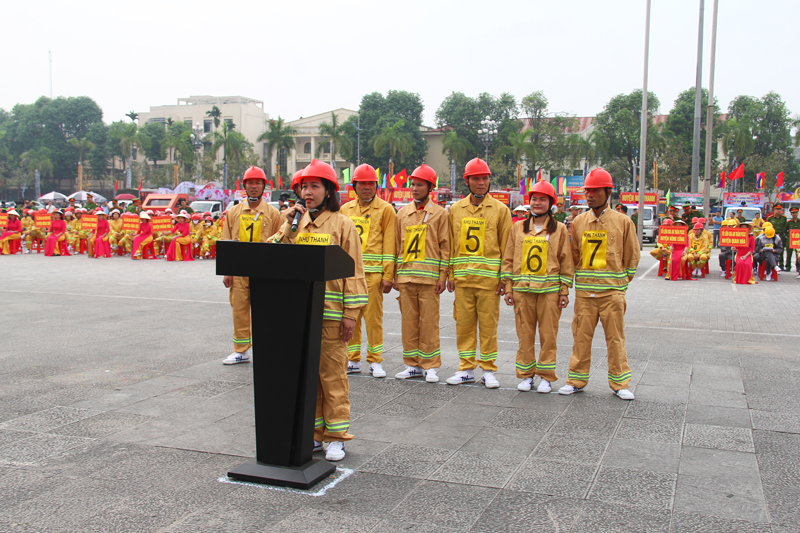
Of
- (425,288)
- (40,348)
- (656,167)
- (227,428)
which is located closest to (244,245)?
(227,428)

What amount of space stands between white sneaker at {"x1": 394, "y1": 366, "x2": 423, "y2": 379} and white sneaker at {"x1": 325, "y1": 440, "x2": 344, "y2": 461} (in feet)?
7.18

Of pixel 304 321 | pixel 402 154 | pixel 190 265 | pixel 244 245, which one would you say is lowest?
pixel 190 265

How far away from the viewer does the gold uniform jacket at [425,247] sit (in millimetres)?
6242

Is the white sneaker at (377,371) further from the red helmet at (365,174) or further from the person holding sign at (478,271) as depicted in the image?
the red helmet at (365,174)

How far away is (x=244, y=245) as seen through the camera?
3531 millimetres

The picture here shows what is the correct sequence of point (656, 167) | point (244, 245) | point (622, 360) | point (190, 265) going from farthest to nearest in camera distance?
1. point (656, 167)
2. point (190, 265)
3. point (622, 360)
4. point (244, 245)

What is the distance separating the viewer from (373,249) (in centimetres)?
648

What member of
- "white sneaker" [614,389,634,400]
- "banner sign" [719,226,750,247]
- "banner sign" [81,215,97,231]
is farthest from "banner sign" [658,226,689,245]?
"banner sign" [81,215,97,231]

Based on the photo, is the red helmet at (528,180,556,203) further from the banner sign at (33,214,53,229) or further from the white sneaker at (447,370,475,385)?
the banner sign at (33,214,53,229)

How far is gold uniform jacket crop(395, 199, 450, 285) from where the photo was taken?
6.24 metres

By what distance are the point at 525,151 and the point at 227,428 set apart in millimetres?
59344

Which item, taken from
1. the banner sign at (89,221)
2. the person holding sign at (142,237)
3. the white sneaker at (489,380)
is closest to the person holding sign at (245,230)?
the white sneaker at (489,380)

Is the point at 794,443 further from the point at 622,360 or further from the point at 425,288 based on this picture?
the point at 425,288

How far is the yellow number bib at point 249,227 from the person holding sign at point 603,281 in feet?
10.9
